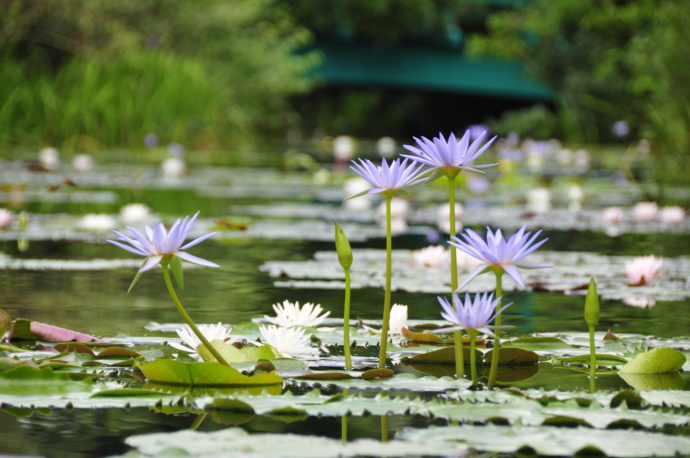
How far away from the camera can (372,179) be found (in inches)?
59.4

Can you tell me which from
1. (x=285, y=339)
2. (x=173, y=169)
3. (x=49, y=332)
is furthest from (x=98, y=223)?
(x=173, y=169)

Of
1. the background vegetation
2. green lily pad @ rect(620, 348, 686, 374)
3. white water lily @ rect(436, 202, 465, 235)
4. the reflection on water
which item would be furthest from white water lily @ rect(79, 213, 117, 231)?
the background vegetation

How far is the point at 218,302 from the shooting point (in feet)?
7.34

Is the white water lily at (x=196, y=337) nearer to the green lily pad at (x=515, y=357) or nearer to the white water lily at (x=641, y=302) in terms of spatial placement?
the green lily pad at (x=515, y=357)

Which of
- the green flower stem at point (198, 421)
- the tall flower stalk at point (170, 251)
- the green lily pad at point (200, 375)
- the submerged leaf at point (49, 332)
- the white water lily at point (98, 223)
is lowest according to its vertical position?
the green flower stem at point (198, 421)

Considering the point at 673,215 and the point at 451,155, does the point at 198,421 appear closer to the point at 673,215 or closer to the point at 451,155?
the point at 451,155

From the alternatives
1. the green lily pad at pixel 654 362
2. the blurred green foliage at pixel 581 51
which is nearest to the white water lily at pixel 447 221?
the green lily pad at pixel 654 362

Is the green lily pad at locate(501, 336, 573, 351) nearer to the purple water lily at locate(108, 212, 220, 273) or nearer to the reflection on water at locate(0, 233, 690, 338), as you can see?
the reflection on water at locate(0, 233, 690, 338)

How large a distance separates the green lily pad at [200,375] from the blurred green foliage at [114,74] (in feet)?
27.7

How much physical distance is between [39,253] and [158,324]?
1346mm

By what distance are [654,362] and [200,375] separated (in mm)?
614

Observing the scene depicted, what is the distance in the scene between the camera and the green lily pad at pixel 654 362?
4.94 feet

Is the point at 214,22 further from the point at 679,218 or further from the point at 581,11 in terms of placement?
the point at 679,218

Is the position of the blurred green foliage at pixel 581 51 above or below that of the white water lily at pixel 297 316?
above
